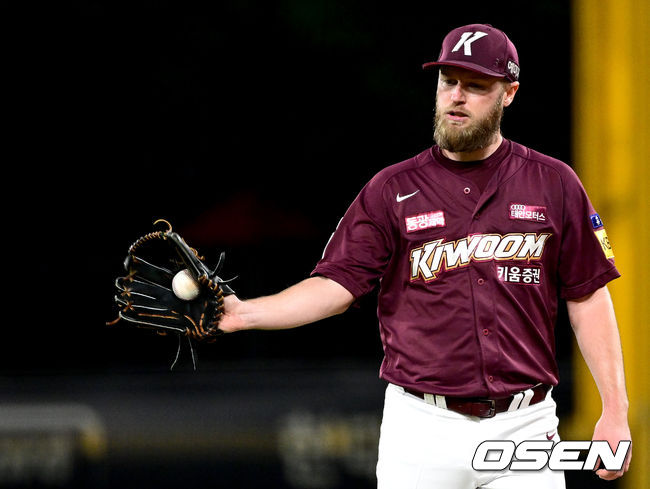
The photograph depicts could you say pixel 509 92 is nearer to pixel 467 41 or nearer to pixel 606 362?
pixel 467 41

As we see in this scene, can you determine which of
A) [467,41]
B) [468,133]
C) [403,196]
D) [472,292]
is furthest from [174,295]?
[467,41]

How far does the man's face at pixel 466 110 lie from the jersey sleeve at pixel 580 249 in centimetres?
26

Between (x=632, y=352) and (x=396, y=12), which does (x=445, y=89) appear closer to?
(x=632, y=352)

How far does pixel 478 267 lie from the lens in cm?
273

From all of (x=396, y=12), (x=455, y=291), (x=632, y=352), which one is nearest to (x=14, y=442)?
(x=632, y=352)

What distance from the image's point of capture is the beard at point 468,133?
9.07ft

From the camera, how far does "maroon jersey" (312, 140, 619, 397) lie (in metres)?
2.72

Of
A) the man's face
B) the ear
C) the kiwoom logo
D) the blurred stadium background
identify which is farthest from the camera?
the blurred stadium background

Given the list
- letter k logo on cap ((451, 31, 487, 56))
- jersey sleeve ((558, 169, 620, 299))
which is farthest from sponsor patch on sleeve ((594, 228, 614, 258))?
letter k logo on cap ((451, 31, 487, 56))

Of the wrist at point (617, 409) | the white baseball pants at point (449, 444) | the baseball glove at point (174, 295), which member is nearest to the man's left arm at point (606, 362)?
the wrist at point (617, 409)

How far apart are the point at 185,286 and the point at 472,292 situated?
763 millimetres

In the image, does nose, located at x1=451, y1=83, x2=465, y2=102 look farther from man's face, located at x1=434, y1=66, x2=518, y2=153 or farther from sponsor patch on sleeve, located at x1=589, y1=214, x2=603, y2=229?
sponsor patch on sleeve, located at x1=589, y1=214, x2=603, y2=229

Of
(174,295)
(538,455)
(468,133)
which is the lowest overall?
(538,455)

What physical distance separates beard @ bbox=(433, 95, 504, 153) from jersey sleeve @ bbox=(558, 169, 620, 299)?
9.4 inches
